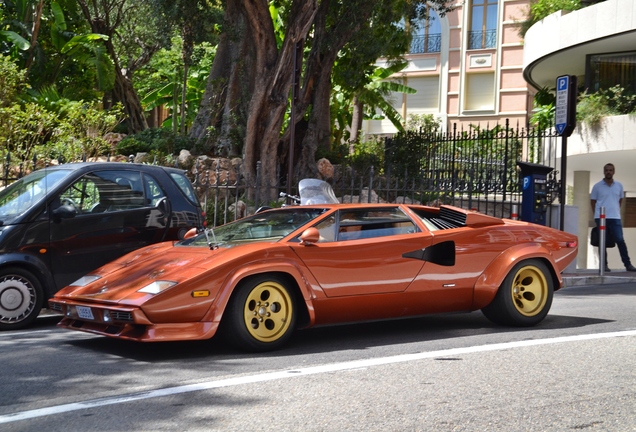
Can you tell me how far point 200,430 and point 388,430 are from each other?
40.7 inches

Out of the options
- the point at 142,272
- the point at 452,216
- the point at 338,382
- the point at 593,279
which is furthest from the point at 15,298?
the point at 593,279

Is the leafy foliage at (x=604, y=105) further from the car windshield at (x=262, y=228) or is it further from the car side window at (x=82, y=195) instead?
Result: the car side window at (x=82, y=195)

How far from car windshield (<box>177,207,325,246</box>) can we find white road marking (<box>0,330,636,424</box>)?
1452 mm

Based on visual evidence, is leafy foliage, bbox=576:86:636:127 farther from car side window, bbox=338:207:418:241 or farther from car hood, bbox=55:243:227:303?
car hood, bbox=55:243:227:303

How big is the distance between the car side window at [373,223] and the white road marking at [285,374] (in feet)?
4.21

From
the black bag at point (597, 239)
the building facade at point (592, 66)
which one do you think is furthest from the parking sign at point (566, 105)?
the building facade at point (592, 66)

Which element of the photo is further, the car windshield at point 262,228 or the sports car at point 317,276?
the car windshield at point 262,228

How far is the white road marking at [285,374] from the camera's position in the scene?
5.06 metres

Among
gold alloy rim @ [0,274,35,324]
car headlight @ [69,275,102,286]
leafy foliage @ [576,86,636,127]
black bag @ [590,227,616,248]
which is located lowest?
gold alloy rim @ [0,274,35,324]

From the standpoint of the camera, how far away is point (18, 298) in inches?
331

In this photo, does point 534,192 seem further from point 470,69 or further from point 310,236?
point 470,69

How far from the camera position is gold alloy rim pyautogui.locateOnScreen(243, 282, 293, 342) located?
6.87 metres

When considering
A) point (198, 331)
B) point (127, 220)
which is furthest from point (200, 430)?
point (127, 220)

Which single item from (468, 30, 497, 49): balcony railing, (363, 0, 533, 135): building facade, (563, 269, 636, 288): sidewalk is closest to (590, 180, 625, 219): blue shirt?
(563, 269, 636, 288): sidewalk
